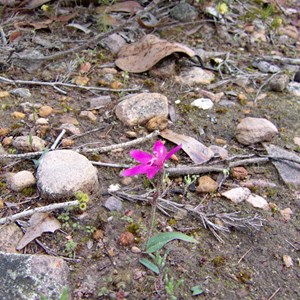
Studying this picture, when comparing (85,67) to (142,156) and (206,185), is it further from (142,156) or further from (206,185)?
(142,156)

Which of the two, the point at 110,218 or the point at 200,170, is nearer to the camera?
the point at 110,218

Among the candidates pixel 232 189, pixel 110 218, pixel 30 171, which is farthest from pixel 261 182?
pixel 30 171

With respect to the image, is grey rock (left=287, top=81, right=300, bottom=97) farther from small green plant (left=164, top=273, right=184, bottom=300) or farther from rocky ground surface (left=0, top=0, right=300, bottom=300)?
small green plant (left=164, top=273, right=184, bottom=300)

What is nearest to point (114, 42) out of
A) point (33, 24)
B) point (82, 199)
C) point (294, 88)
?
point (33, 24)

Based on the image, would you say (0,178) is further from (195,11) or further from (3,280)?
(195,11)

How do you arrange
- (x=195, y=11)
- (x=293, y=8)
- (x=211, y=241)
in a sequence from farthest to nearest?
(x=293, y=8) < (x=195, y=11) < (x=211, y=241)

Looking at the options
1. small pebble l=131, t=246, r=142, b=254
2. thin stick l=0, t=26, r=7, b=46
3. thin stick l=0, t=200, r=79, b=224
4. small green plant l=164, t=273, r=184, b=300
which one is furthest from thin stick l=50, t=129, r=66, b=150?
thin stick l=0, t=26, r=7, b=46
